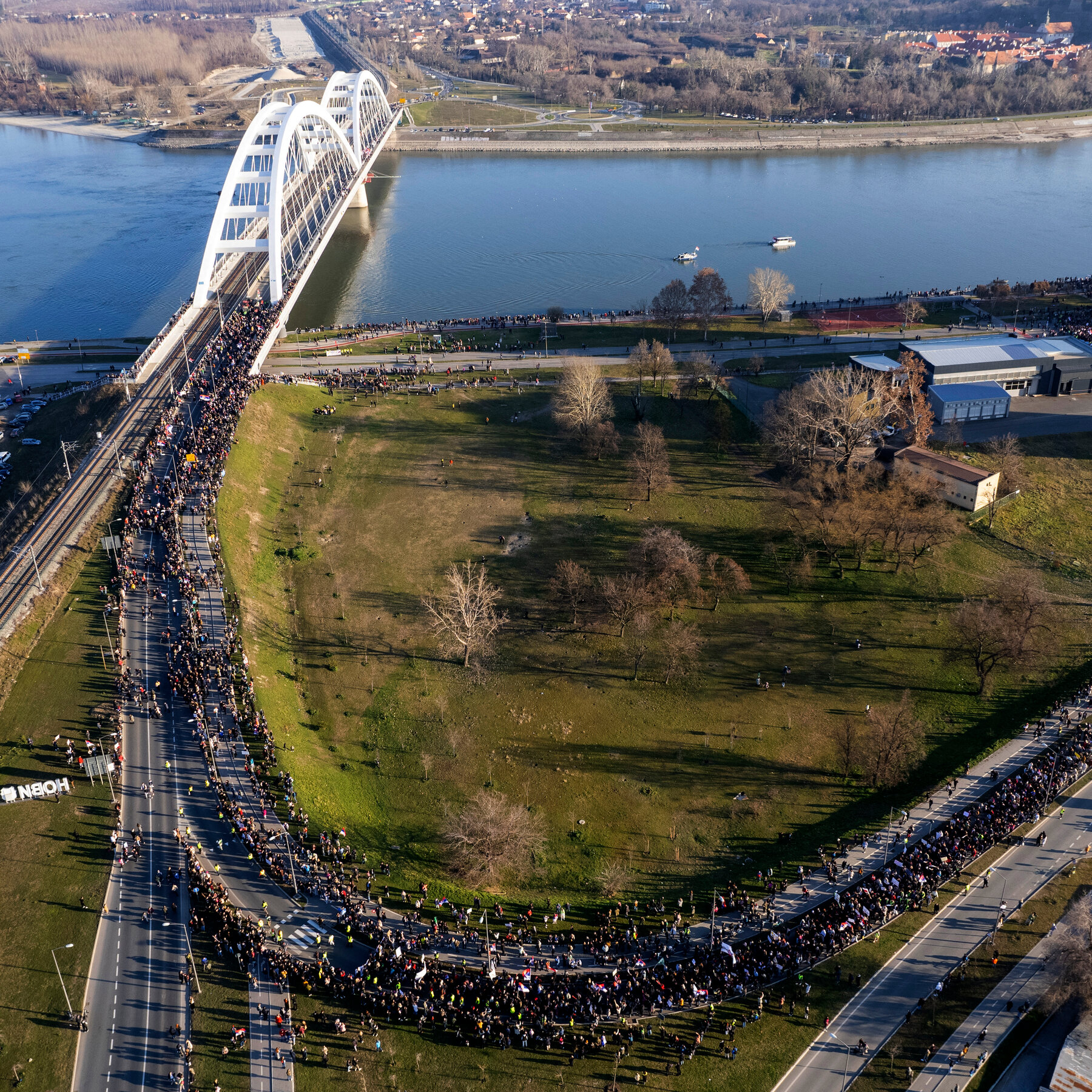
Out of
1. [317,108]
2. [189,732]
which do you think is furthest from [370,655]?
[317,108]

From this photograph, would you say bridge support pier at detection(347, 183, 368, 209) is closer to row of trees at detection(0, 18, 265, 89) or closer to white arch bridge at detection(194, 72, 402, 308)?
white arch bridge at detection(194, 72, 402, 308)

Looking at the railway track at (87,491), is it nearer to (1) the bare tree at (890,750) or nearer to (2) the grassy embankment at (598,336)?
(2) the grassy embankment at (598,336)

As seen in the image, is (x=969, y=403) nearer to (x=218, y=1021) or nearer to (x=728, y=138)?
(x=218, y=1021)

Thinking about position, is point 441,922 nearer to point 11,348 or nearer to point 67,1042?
point 67,1042

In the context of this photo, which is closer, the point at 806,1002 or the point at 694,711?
the point at 806,1002

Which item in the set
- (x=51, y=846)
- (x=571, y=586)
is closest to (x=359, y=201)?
(x=571, y=586)

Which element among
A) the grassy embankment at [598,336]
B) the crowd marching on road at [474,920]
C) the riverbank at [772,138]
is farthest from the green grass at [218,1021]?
the riverbank at [772,138]

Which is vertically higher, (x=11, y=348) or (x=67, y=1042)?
(x=11, y=348)
